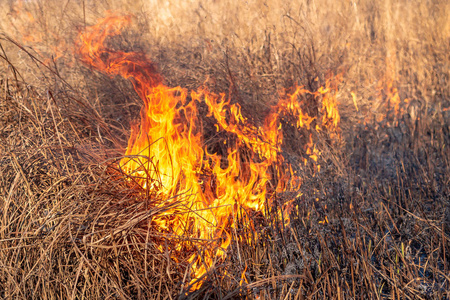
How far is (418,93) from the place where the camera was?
519cm

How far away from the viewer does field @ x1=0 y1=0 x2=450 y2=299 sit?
1.97 m

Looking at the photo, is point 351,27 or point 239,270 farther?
point 351,27

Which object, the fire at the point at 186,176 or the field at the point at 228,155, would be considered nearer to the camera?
the field at the point at 228,155

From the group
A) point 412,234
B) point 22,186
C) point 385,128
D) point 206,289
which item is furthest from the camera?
point 385,128

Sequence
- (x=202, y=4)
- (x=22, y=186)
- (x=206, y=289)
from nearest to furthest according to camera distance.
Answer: (x=206, y=289)
(x=22, y=186)
(x=202, y=4)

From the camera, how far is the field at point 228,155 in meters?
1.97

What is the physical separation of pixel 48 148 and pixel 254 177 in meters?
1.35

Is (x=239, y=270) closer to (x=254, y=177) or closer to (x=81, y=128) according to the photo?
(x=254, y=177)

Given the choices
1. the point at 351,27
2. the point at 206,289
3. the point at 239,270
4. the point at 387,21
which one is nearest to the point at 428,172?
the point at 239,270

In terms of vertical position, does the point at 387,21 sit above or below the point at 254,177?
above

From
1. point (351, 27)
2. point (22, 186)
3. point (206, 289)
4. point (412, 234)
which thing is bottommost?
point (412, 234)

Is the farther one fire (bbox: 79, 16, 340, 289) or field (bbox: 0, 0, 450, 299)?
fire (bbox: 79, 16, 340, 289)

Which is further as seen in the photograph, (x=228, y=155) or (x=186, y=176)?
(x=228, y=155)

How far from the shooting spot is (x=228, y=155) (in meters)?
3.08
